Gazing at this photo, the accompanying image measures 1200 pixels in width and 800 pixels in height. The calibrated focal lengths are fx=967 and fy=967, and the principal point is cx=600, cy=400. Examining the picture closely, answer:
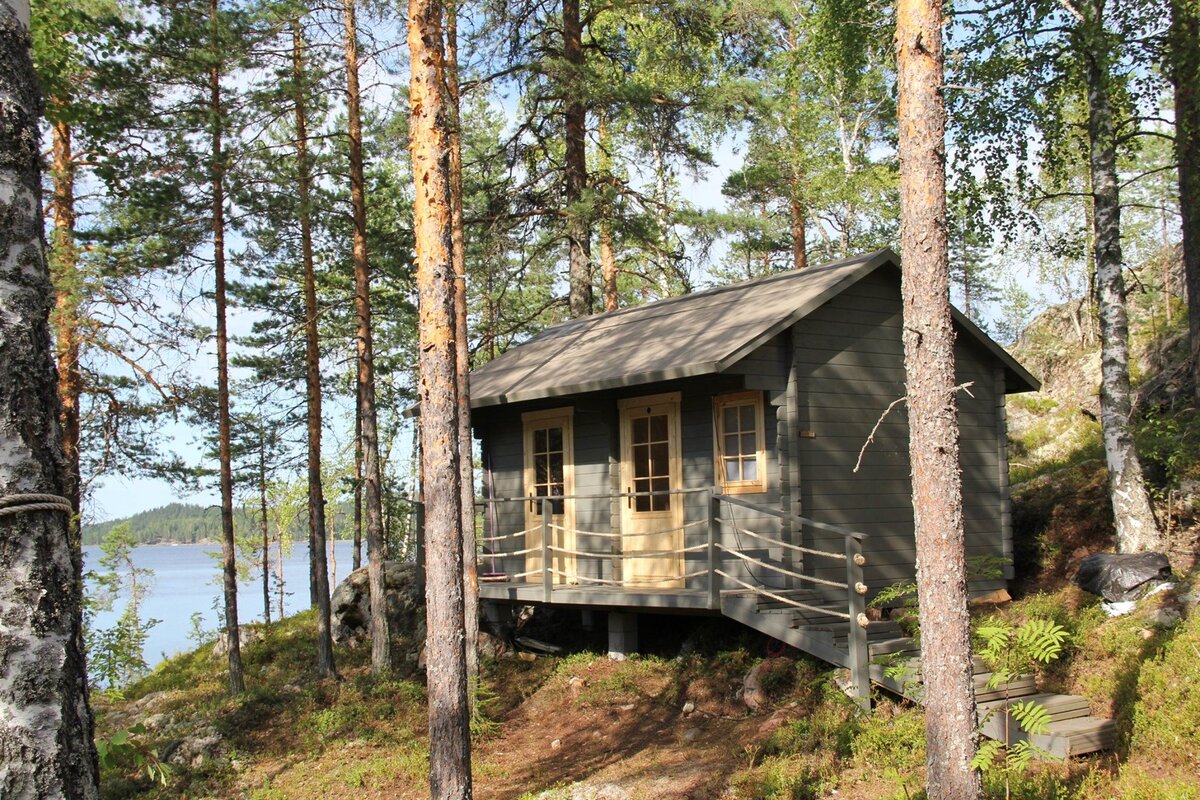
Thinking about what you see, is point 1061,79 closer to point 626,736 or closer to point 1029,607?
point 1029,607

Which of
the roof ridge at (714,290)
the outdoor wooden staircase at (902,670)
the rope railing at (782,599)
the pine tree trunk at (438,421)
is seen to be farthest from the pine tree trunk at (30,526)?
the roof ridge at (714,290)

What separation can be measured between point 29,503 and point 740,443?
31.6 feet

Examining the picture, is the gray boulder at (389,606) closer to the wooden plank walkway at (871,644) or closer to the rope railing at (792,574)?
the wooden plank walkway at (871,644)

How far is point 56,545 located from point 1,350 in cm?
60

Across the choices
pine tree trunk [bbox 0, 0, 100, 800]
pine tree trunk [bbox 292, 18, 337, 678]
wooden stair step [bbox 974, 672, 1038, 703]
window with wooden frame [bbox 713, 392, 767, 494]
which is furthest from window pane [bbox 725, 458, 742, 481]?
pine tree trunk [bbox 0, 0, 100, 800]

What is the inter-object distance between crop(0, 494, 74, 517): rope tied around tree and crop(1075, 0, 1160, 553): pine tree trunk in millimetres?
11397

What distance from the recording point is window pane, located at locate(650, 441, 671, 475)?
12531 millimetres

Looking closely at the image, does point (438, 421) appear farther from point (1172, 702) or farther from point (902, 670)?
point (1172, 702)

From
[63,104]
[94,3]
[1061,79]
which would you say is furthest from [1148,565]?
[94,3]

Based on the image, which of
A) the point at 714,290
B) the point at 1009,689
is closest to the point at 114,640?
the point at 1009,689

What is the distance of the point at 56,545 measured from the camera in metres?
A: 2.88

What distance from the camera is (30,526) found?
2.82 m

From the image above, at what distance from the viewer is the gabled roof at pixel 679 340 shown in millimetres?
11086

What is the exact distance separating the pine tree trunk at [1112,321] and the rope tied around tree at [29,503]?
1140cm
